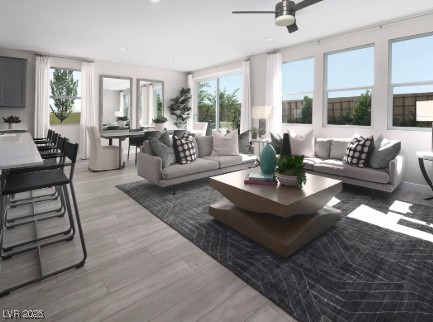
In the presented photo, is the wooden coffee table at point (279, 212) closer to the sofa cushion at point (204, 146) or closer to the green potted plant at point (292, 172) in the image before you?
the green potted plant at point (292, 172)

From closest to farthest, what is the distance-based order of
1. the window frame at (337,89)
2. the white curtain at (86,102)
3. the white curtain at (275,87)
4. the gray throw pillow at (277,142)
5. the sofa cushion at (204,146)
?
the window frame at (337,89) → the sofa cushion at (204,146) → the gray throw pillow at (277,142) → the white curtain at (275,87) → the white curtain at (86,102)

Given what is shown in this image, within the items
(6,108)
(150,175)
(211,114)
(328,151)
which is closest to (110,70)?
(6,108)

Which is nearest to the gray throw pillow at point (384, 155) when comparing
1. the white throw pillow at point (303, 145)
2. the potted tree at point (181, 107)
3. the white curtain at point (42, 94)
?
the white throw pillow at point (303, 145)

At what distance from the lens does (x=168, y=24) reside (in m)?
4.05

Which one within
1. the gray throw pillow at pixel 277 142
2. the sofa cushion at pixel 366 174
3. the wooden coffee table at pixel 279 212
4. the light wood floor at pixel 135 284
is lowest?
the light wood floor at pixel 135 284

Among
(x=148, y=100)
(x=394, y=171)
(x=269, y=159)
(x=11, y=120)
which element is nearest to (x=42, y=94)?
(x=11, y=120)

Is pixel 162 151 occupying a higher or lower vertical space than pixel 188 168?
higher

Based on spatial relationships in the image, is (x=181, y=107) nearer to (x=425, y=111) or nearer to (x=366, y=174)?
(x=366, y=174)

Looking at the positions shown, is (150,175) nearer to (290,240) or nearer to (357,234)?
(290,240)

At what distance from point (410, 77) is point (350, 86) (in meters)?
0.91

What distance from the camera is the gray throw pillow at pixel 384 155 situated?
3.42 metres

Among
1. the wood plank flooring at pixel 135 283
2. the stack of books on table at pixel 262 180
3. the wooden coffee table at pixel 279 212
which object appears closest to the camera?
the wood plank flooring at pixel 135 283

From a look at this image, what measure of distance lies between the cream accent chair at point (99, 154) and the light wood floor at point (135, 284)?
262 centimetres

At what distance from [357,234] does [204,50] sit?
15.8 feet
